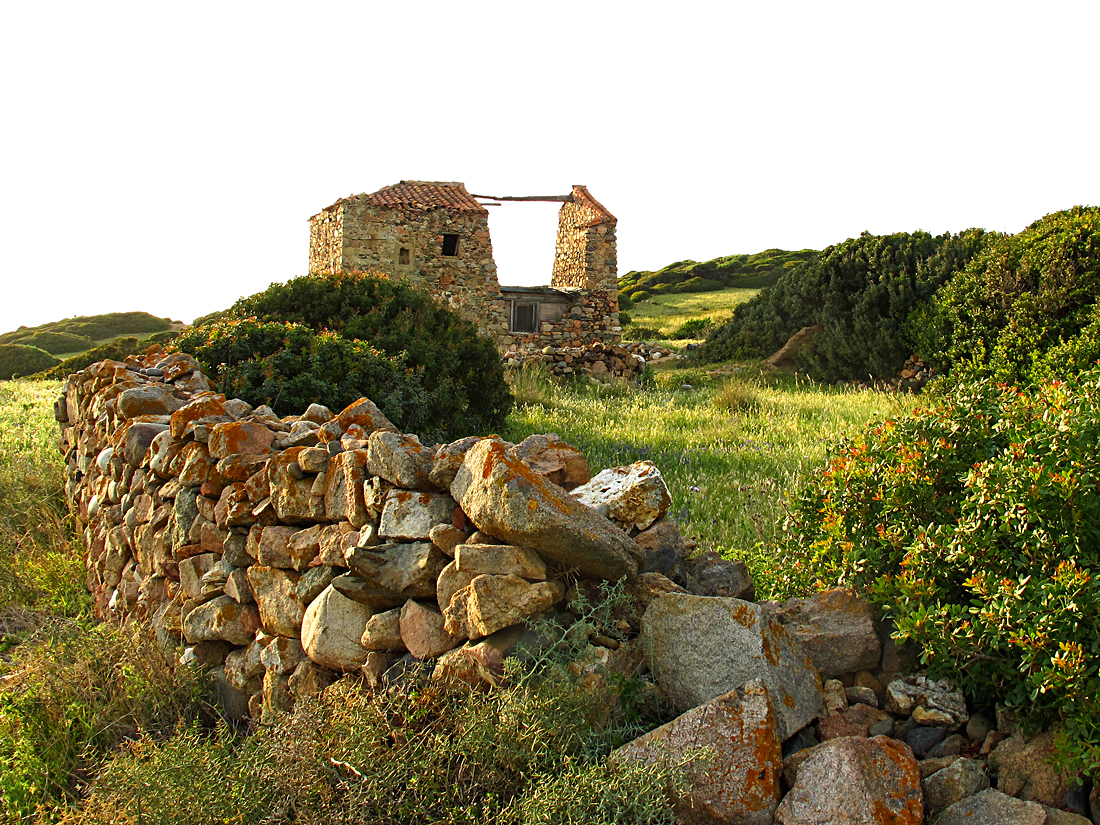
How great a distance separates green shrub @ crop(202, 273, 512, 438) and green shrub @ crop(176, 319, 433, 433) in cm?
50

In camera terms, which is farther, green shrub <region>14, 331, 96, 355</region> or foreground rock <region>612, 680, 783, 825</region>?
green shrub <region>14, 331, 96, 355</region>

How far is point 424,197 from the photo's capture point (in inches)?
883

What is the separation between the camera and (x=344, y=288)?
9.80 metres

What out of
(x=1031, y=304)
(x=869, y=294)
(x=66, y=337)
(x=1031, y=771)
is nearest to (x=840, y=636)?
(x=1031, y=771)

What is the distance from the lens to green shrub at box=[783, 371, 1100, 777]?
8.14 feet

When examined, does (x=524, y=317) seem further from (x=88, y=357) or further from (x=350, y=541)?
(x=350, y=541)

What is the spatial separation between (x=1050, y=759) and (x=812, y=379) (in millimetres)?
15028

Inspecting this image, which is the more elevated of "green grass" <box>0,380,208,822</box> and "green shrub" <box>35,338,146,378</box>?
"green shrub" <box>35,338,146,378</box>

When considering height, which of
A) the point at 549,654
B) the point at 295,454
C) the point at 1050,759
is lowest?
the point at 1050,759

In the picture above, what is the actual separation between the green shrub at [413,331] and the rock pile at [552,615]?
391cm

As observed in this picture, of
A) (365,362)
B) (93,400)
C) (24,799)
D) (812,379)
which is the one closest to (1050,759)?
(24,799)

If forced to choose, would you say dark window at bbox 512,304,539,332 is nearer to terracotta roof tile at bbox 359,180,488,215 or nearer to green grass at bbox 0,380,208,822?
terracotta roof tile at bbox 359,180,488,215

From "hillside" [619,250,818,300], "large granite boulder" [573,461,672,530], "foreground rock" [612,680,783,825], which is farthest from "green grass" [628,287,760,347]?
"foreground rock" [612,680,783,825]

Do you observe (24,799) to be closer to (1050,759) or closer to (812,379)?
(1050,759)
